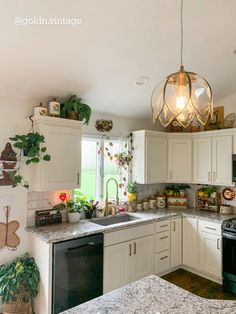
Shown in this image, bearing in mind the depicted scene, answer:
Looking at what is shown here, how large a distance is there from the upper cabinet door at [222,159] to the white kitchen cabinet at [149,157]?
2.48ft

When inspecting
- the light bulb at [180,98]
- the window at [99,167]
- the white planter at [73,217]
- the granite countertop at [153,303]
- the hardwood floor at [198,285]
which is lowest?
the hardwood floor at [198,285]

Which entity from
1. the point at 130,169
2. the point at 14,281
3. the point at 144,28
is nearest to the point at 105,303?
the point at 14,281

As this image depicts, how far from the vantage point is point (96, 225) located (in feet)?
9.41

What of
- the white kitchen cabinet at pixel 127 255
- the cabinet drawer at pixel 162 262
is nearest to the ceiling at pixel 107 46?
the white kitchen cabinet at pixel 127 255

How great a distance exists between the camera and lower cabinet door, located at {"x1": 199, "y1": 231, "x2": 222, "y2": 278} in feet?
10.6

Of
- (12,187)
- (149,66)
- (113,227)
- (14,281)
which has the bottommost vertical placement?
(14,281)

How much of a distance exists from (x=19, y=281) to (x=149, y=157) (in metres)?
2.35

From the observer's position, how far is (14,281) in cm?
232

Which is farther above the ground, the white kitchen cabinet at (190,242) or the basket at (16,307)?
the white kitchen cabinet at (190,242)

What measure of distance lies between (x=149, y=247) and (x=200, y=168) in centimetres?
147

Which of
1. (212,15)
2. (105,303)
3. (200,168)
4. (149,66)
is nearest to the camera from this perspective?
(105,303)

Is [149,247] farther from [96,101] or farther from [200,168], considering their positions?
[96,101]

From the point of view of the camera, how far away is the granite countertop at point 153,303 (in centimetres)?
117

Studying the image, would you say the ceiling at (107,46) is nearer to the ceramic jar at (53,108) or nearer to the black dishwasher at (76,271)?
the ceramic jar at (53,108)
